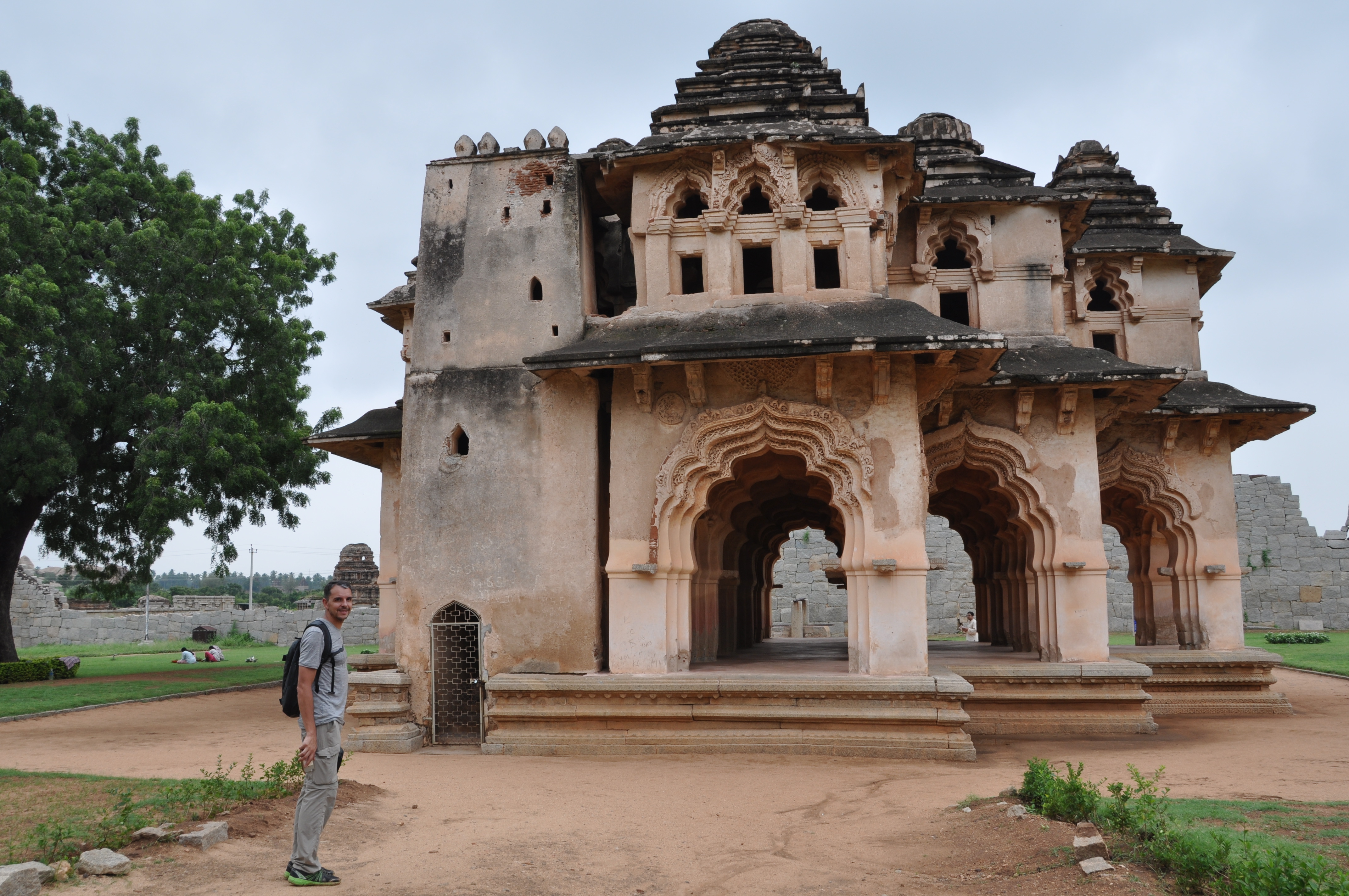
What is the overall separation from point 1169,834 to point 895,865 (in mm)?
1748

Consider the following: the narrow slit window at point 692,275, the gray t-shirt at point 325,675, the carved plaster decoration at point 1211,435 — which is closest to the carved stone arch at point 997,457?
the narrow slit window at point 692,275

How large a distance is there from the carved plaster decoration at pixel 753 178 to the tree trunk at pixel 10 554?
16551 millimetres

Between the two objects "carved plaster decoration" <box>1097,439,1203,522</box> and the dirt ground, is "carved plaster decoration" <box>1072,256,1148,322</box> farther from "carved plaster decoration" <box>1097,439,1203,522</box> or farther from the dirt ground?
the dirt ground

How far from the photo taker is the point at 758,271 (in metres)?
15.2

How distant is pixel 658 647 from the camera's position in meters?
11.7

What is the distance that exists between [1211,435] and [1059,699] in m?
5.65

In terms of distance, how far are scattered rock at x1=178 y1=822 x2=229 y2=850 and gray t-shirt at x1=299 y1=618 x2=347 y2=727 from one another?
3.79 ft

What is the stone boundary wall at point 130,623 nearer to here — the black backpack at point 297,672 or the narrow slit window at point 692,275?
the narrow slit window at point 692,275

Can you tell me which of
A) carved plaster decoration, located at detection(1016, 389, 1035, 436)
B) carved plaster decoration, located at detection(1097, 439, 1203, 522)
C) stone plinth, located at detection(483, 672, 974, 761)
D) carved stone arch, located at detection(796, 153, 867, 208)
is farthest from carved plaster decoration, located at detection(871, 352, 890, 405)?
carved plaster decoration, located at detection(1097, 439, 1203, 522)

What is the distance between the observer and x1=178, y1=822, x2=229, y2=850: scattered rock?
20.5 ft

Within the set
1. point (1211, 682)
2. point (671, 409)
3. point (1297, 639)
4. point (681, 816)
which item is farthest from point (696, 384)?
point (1297, 639)

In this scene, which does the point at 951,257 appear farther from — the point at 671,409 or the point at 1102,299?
the point at 671,409

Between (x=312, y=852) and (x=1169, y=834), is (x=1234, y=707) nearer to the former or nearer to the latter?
(x=1169, y=834)

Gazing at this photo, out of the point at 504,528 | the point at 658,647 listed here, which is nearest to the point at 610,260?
the point at 504,528
